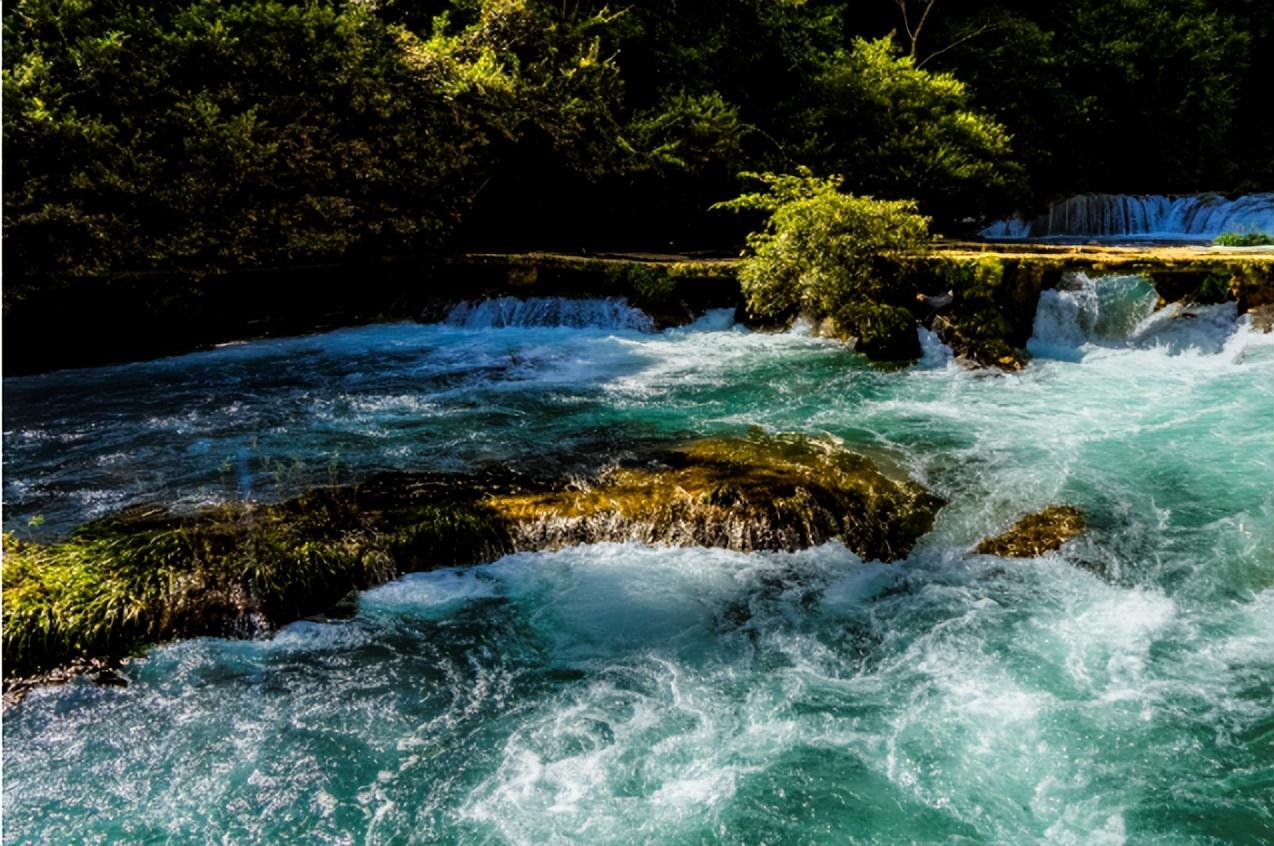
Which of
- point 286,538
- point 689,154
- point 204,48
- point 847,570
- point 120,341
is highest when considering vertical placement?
point 204,48

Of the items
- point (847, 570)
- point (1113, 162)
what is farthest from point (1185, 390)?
point (1113, 162)

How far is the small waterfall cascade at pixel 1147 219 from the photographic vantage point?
674 inches

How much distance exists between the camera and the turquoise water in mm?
3592

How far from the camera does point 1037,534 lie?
564 centimetres

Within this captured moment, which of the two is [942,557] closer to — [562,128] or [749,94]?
[562,128]

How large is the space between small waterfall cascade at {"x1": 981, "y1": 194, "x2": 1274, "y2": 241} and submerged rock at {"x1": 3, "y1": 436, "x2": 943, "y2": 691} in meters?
15.3

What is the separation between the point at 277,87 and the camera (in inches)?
495

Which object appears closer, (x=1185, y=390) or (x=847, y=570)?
(x=847, y=570)

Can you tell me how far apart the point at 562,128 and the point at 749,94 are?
5.57 metres

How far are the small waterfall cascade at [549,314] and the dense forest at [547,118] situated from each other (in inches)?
99.3

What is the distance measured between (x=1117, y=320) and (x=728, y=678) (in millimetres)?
8255

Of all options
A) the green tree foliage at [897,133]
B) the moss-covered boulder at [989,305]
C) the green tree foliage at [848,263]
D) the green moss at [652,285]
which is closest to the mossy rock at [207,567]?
the green tree foliage at [848,263]

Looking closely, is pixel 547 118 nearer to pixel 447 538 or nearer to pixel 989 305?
pixel 989 305

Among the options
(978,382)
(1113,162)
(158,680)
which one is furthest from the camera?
(1113,162)
